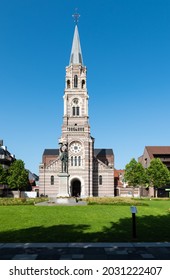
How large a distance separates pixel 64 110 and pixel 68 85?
8.15 meters

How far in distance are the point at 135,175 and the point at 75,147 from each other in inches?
668

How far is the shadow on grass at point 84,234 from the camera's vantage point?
1234 centimetres

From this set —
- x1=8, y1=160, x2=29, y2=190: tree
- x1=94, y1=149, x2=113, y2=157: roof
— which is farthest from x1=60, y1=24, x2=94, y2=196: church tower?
x1=94, y1=149, x2=113, y2=157: roof

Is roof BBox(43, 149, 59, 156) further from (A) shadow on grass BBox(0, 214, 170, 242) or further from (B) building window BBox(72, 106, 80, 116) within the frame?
(A) shadow on grass BBox(0, 214, 170, 242)

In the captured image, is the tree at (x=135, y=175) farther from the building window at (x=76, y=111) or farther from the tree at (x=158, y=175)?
the building window at (x=76, y=111)

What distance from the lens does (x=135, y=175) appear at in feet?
224

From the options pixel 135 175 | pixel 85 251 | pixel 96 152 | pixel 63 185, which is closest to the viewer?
pixel 85 251

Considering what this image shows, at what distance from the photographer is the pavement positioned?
916 cm

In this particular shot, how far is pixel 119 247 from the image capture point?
35.0ft

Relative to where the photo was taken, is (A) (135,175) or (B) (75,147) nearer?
(B) (75,147)

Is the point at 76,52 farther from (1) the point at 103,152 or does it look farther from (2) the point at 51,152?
(2) the point at 51,152

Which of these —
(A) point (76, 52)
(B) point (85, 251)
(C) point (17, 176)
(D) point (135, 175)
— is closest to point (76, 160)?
(C) point (17, 176)

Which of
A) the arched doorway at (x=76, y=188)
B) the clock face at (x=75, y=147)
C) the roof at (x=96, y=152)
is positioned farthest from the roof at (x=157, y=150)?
the clock face at (x=75, y=147)
